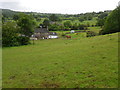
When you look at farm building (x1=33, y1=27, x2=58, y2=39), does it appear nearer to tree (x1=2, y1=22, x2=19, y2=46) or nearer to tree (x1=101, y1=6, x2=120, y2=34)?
tree (x1=2, y1=22, x2=19, y2=46)

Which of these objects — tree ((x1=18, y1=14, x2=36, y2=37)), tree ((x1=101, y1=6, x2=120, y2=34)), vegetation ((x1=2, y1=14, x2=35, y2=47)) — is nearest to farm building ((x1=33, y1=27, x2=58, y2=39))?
tree ((x1=18, y1=14, x2=36, y2=37))

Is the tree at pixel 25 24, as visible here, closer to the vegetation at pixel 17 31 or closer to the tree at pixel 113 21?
the vegetation at pixel 17 31

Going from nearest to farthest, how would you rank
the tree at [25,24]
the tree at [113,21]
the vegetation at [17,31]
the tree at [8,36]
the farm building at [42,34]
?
the tree at [113,21], the tree at [8,36], the vegetation at [17,31], the tree at [25,24], the farm building at [42,34]

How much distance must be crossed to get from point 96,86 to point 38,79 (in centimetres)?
515

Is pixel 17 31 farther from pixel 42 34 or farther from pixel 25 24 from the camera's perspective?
pixel 42 34

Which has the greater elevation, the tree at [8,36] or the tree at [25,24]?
the tree at [25,24]

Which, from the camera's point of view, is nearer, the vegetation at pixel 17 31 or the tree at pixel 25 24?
the vegetation at pixel 17 31

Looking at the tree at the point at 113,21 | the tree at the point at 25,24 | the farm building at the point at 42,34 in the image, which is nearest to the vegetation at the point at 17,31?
the tree at the point at 25,24

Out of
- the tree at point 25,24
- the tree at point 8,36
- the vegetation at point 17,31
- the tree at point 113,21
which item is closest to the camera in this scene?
the tree at point 113,21

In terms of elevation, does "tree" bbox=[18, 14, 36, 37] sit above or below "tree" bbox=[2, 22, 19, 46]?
above

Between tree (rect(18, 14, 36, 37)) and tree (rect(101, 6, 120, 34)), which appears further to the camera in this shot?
tree (rect(18, 14, 36, 37))

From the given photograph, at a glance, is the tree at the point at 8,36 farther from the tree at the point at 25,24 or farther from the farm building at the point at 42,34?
the farm building at the point at 42,34

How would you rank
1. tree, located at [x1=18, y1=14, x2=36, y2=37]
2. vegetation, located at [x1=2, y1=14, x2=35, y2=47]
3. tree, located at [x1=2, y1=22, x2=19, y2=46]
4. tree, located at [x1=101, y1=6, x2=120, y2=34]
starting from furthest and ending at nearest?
tree, located at [x1=18, y1=14, x2=36, y2=37]
vegetation, located at [x1=2, y1=14, x2=35, y2=47]
tree, located at [x1=2, y1=22, x2=19, y2=46]
tree, located at [x1=101, y1=6, x2=120, y2=34]

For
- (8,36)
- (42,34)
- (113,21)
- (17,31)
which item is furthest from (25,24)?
(113,21)
